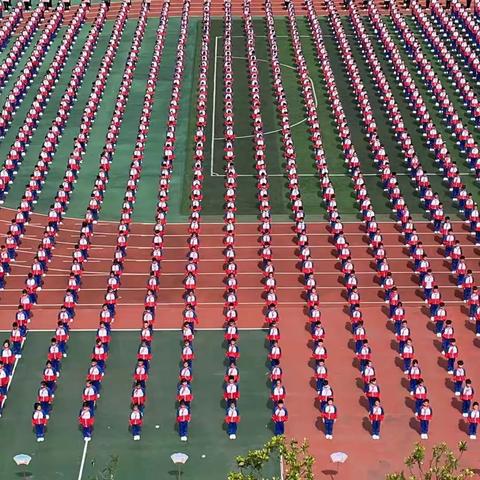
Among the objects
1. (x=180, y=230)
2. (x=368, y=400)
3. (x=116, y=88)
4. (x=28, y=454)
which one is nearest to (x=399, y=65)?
(x=116, y=88)

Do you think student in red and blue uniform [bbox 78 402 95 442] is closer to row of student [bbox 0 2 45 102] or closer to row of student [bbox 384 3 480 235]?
row of student [bbox 384 3 480 235]

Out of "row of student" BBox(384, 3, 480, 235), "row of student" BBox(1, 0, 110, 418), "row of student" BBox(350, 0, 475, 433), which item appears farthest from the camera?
"row of student" BBox(384, 3, 480, 235)

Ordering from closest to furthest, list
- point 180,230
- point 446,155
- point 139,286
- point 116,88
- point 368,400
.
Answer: point 368,400 → point 139,286 → point 180,230 → point 446,155 → point 116,88

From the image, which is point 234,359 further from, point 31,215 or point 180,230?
point 31,215

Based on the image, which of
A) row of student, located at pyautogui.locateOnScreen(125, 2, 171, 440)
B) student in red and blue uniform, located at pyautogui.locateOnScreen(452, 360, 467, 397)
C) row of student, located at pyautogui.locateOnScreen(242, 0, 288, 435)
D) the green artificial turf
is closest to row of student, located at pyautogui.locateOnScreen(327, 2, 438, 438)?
student in red and blue uniform, located at pyautogui.locateOnScreen(452, 360, 467, 397)

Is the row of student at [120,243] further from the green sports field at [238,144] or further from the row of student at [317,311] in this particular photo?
the row of student at [317,311]

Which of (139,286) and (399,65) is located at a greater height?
(399,65)

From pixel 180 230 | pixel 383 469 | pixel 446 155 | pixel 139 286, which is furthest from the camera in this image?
pixel 446 155

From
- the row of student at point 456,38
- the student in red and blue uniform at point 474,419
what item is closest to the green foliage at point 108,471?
the student in red and blue uniform at point 474,419
